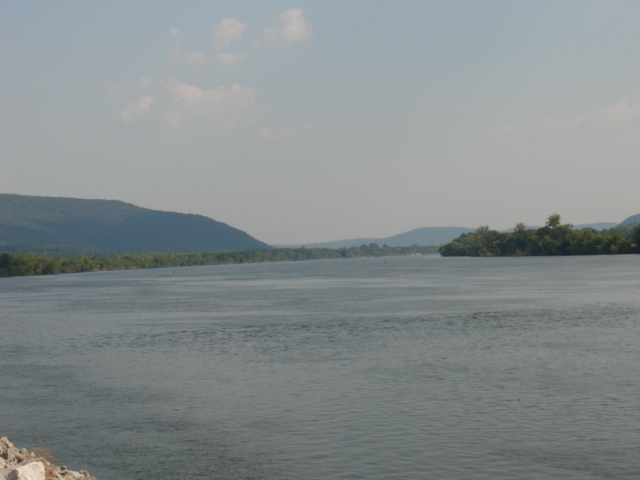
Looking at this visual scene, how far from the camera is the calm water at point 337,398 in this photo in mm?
17656

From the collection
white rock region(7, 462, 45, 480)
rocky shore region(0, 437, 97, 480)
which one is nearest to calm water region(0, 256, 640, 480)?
rocky shore region(0, 437, 97, 480)

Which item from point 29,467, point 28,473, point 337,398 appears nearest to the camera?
point 28,473

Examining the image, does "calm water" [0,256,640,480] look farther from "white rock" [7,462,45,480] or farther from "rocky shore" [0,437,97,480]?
"white rock" [7,462,45,480]

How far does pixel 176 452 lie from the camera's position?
18797 millimetres

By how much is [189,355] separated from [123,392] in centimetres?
900

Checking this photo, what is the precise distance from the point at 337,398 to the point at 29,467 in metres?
12.8

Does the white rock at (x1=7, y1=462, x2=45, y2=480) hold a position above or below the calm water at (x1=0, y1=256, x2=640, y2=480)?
above

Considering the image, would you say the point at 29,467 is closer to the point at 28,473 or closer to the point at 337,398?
the point at 28,473

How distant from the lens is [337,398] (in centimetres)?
2444

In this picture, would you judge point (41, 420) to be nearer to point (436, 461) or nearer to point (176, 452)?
point (176, 452)

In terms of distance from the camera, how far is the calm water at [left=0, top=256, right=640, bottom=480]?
1766 centimetres

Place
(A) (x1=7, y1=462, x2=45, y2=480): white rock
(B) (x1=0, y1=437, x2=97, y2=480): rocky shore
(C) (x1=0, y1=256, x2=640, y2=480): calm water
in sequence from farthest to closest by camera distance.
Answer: (C) (x1=0, y1=256, x2=640, y2=480): calm water, (B) (x1=0, y1=437, x2=97, y2=480): rocky shore, (A) (x1=7, y1=462, x2=45, y2=480): white rock

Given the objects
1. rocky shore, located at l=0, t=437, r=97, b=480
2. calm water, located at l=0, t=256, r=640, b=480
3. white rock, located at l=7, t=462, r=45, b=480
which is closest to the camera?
white rock, located at l=7, t=462, r=45, b=480

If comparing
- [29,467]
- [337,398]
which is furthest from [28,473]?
[337,398]
